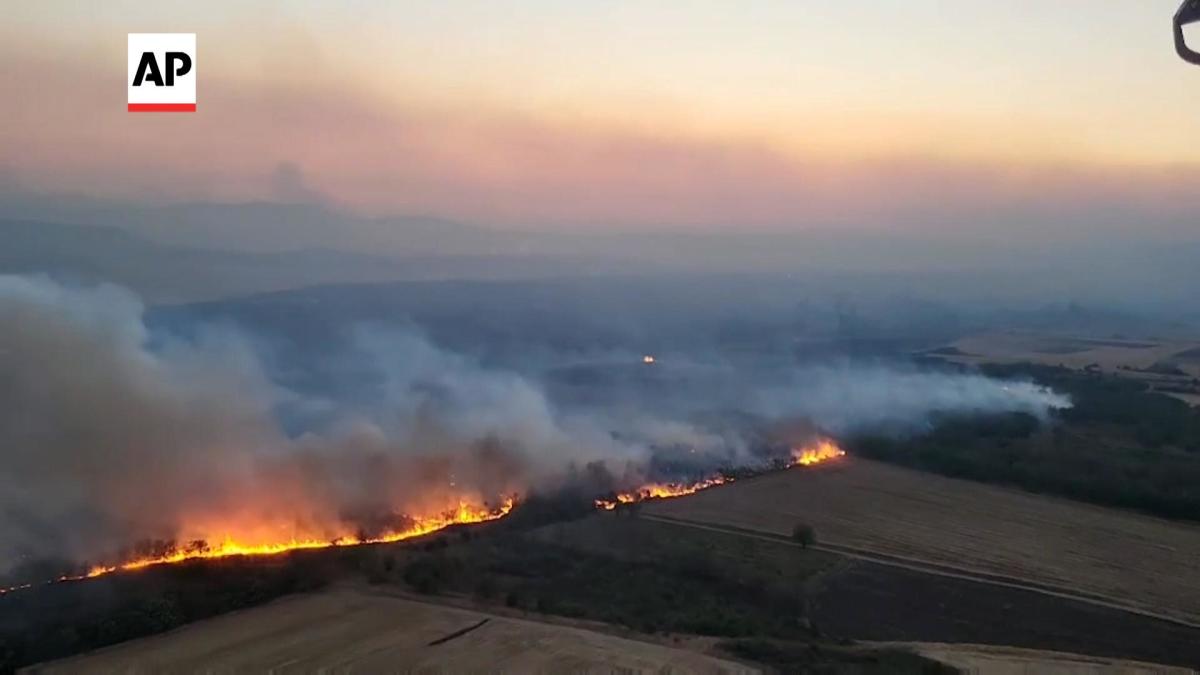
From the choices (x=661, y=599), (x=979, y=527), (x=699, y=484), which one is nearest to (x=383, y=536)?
(x=661, y=599)

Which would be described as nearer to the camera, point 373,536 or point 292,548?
point 292,548

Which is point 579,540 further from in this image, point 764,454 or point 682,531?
point 764,454

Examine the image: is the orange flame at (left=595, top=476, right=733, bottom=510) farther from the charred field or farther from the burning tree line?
the charred field

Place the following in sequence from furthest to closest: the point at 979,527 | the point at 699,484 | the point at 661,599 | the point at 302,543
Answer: the point at 699,484, the point at 979,527, the point at 302,543, the point at 661,599

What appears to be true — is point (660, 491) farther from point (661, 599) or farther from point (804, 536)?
point (661, 599)

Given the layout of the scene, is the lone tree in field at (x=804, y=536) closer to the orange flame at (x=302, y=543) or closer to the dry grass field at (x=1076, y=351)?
the orange flame at (x=302, y=543)

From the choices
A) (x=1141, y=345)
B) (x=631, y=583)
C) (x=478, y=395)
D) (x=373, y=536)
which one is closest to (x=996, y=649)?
(x=631, y=583)
